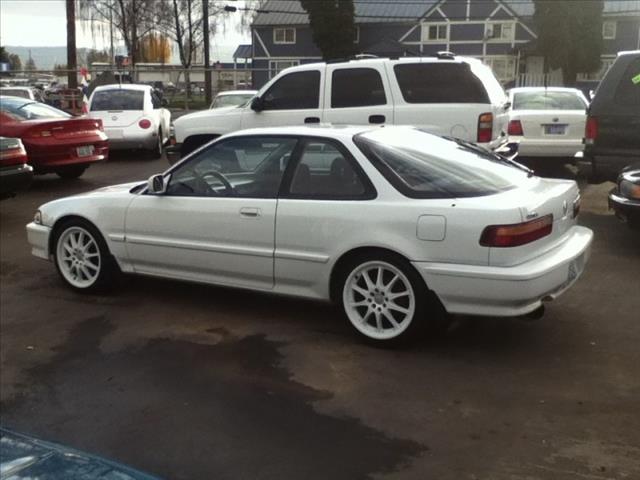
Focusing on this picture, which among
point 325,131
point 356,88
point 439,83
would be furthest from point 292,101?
point 325,131

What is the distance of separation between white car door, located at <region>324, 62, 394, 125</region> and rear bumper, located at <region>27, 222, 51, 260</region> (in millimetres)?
4430

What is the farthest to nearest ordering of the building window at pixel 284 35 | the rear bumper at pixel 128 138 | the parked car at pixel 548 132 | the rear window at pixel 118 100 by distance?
the building window at pixel 284 35, the rear window at pixel 118 100, the rear bumper at pixel 128 138, the parked car at pixel 548 132

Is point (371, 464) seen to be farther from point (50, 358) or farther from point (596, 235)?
point (596, 235)

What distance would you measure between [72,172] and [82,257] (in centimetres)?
747

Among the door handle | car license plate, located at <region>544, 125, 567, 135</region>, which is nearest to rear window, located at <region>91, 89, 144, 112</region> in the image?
car license plate, located at <region>544, 125, 567, 135</region>

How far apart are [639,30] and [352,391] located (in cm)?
5172

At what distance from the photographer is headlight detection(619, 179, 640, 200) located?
22.8 ft

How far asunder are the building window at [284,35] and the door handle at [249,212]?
54255 millimetres

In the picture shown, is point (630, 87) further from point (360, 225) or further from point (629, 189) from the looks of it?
point (360, 225)

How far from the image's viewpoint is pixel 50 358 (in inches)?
193

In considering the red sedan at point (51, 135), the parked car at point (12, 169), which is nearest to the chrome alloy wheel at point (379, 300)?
the parked car at point (12, 169)

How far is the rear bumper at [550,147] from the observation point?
11727mm

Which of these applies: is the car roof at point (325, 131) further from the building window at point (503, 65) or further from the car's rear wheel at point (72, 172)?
the building window at point (503, 65)

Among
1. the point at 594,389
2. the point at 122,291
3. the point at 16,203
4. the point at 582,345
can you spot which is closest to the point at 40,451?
the point at 594,389
